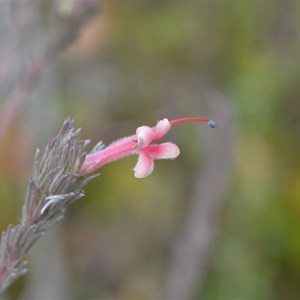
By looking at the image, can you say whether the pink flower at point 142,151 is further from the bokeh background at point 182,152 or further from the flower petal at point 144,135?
the bokeh background at point 182,152

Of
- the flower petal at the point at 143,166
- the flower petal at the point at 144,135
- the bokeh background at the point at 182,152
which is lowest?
the flower petal at the point at 143,166

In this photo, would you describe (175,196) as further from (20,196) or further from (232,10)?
Result: (232,10)

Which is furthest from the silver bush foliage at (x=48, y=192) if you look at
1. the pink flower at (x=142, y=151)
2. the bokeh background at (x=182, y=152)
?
the bokeh background at (x=182, y=152)

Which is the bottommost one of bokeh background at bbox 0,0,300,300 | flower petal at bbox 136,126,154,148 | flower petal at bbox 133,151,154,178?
flower petal at bbox 133,151,154,178

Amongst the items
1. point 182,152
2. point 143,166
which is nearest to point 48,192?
point 143,166

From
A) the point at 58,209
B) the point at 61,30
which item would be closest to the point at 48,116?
the point at 61,30

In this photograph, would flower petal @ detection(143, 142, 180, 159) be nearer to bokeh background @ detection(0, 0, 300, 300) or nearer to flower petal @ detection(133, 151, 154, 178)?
flower petal @ detection(133, 151, 154, 178)

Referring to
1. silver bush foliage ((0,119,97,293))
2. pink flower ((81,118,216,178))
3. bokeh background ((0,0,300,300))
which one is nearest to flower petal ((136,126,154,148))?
pink flower ((81,118,216,178))

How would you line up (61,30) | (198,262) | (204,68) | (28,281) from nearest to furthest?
(61,30) < (198,262) < (28,281) < (204,68)
